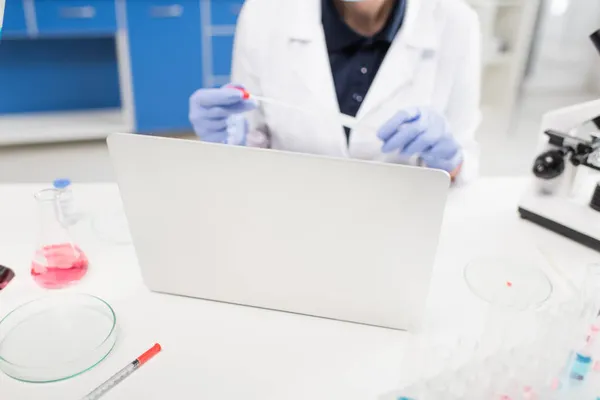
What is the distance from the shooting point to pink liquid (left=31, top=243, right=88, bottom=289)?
2.94 feet

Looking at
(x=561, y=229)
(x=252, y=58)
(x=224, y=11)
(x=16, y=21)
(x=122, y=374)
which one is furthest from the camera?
(x=224, y=11)

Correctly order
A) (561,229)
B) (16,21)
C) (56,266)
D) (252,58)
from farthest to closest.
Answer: (16,21) < (252,58) < (561,229) < (56,266)

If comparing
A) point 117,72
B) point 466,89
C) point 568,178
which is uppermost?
point 466,89

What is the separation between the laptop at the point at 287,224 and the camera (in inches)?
27.0

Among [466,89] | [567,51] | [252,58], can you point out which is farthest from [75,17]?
[567,51]

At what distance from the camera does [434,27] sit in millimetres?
1278

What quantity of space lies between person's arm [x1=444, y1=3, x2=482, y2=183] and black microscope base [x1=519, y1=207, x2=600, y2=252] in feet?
0.58

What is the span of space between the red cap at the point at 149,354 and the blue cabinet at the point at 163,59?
257cm

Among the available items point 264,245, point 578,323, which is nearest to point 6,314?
point 264,245

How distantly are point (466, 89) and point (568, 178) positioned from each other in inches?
13.3

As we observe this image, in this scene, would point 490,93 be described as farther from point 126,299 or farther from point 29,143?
point 126,299

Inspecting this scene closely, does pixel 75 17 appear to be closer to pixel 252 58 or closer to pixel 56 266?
pixel 252 58

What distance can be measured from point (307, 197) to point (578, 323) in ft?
1.22

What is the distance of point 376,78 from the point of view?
129cm
